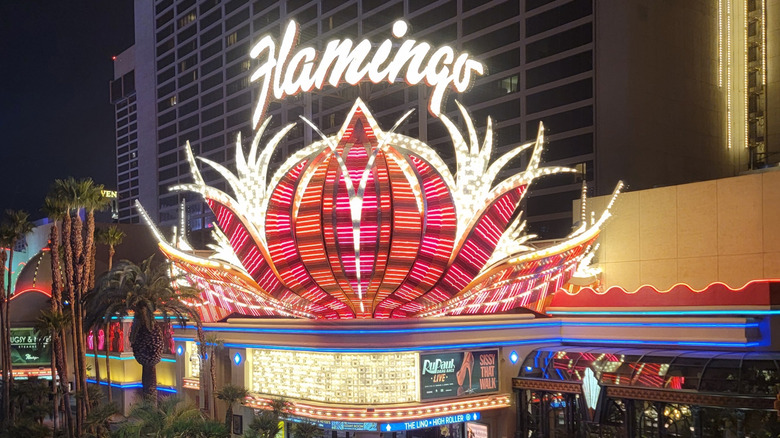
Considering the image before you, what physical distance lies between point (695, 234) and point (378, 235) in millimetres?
11937

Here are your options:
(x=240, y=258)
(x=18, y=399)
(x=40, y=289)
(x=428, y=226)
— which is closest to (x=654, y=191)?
(x=428, y=226)

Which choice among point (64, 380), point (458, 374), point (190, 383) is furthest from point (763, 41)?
point (64, 380)

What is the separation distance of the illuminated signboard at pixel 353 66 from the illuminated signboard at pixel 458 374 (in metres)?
8.68

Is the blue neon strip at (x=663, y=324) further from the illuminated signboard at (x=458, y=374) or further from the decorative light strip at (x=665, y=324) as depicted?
the illuminated signboard at (x=458, y=374)

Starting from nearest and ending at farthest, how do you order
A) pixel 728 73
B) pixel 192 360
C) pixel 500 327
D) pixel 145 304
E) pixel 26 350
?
pixel 500 327
pixel 145 304
pixel 192 360
pixel 26 350
pixel 728 73

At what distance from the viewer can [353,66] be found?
2850 cm

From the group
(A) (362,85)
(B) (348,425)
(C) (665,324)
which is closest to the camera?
(B) (348,425)

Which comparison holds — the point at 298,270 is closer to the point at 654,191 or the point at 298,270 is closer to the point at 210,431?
the point at 210,431

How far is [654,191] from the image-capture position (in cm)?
3080

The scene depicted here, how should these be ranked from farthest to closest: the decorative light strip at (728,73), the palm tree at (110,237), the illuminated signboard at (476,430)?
the decorative light strip at (728,73) < the palm tree at (110,237) < the illuminated signboard at (476,430)

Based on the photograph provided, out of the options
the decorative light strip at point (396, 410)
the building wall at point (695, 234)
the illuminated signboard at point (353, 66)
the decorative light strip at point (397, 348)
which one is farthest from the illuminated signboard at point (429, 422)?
the illuminated signboard at point (353, 66)

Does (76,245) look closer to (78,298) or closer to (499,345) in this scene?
(78,298)

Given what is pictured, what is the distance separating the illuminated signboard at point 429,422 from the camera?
25.8m

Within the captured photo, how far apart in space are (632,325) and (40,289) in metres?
36.2
